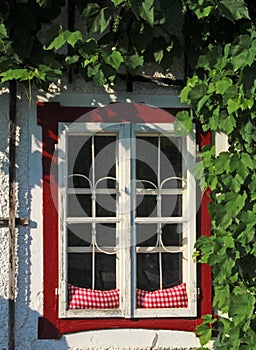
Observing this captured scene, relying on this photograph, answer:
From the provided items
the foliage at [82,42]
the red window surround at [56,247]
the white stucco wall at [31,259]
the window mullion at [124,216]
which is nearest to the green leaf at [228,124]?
the red window surround at [56,247]

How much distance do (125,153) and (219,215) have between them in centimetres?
79

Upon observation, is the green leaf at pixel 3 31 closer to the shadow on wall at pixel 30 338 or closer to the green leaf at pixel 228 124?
the green leaf at pixel 228 124

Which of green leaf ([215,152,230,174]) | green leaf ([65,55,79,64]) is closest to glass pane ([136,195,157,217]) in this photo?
green leaf ([215,152,230,174])

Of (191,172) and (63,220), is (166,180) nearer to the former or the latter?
(191,172)

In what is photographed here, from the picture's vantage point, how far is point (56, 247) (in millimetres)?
5633

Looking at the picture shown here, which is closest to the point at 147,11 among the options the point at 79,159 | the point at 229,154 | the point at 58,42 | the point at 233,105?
the point at 58,42

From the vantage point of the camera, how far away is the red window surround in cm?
562

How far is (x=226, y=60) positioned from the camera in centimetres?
541

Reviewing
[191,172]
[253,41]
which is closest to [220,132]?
[191,172]

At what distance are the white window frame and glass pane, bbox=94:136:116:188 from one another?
56 mm

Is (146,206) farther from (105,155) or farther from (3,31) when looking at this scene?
(3,31)

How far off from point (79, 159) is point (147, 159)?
0.48 meters

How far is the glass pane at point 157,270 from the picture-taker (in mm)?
5793

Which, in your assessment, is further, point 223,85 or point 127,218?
point 127,218
